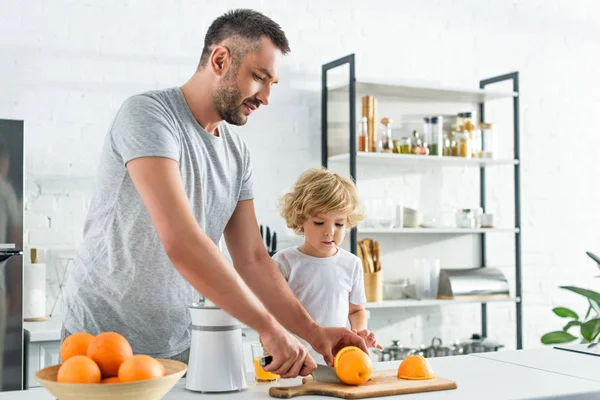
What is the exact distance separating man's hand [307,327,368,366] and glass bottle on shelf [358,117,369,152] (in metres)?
2.14

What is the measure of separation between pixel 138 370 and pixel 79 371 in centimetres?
10

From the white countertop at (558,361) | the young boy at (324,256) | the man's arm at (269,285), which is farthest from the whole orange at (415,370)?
the young boy at (324,256)

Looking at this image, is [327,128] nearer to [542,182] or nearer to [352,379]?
[542,182]

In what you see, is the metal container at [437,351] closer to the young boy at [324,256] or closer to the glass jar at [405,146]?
the glass jar at [405,146]

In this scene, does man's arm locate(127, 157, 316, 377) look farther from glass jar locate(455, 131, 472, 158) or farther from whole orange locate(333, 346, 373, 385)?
glass jar locate(455, 131, 472, 158)

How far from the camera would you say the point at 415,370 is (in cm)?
179

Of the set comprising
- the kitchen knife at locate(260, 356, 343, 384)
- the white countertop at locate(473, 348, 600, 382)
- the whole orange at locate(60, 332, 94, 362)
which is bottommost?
the white countertop at locate(473, 348, 600, 382)

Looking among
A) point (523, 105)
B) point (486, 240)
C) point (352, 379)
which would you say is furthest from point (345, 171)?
point (352, 379)

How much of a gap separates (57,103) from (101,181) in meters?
1.79

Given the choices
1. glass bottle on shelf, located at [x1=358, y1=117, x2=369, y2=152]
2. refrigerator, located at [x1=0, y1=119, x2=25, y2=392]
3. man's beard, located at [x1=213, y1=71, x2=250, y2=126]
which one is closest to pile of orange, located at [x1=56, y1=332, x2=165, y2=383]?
man's beard, located at [x1=213, y1=71, x2=250, y2=126]

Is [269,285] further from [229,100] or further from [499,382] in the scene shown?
[499,382]

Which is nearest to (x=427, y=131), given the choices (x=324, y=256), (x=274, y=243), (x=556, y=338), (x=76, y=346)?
(x=274, y=243)

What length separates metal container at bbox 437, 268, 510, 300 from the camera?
414 centimetres

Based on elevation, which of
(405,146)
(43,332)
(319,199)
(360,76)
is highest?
(360,76)
